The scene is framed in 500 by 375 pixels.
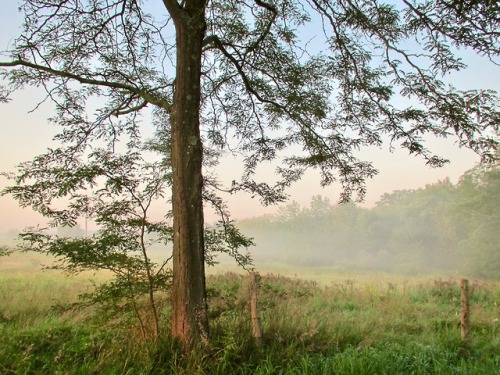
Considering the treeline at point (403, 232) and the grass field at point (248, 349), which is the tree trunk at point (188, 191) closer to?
the grass field at point (248, 349)

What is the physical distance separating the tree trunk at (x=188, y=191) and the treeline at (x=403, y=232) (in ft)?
101

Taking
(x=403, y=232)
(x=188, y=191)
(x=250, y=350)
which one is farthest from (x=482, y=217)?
(x=188, y=191)

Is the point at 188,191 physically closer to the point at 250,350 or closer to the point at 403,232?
the point at 250,350

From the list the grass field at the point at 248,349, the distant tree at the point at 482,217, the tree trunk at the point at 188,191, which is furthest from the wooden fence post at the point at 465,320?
the distant tree at the point at 482,217

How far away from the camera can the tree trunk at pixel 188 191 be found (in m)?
4.52

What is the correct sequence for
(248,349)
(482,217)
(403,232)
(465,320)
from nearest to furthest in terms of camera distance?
1. (248,349)
2. (465,320)
3. (482,217)
4. (403,232)

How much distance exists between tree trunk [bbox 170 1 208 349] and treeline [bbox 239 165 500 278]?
101 feet

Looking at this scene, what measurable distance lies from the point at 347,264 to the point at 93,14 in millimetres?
45721

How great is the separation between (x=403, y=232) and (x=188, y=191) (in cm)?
5019

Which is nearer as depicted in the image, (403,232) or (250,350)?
(250,350)

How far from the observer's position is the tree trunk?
4.52m

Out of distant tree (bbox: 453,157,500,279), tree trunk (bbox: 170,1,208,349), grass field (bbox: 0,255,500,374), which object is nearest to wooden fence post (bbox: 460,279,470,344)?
grass field (bbox: 0,255,500,374)

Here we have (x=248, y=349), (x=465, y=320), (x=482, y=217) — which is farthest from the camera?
(x=482, y=217)

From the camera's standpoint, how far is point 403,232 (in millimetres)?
49344
